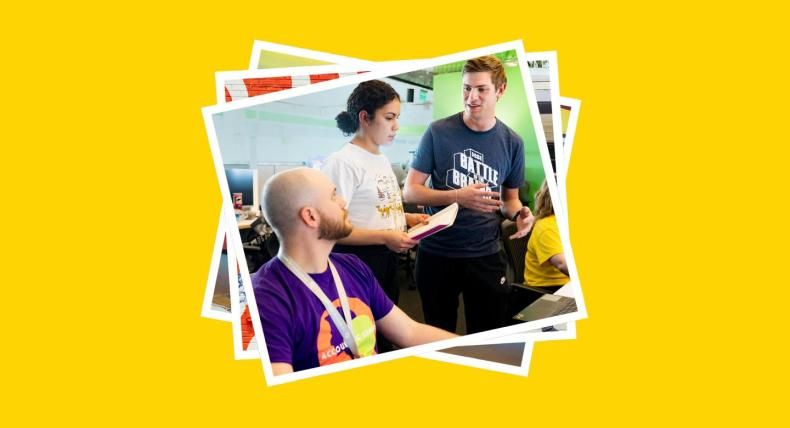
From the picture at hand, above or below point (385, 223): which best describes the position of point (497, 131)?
above

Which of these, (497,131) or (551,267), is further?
(551,267)

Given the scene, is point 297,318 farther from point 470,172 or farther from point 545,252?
point 545,252

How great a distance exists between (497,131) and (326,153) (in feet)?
2.71

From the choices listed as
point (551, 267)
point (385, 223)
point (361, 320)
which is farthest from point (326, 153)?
point (551, 267)

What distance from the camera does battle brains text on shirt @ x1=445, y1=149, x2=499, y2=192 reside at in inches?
102

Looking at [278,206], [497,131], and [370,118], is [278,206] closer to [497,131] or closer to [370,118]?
[370,118]

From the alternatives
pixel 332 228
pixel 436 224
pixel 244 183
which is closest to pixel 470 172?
pixel 436 224

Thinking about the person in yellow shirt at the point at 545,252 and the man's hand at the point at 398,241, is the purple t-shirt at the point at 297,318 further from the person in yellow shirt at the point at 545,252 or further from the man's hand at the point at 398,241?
the person in yellow shirt at the point at 545,252

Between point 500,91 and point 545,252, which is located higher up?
point 500,91

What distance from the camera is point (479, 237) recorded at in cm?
266

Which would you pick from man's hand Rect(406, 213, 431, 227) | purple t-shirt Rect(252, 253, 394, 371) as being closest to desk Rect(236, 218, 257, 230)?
purple t-shirt Rect(252, 253, 394, 371)

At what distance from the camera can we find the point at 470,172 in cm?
260

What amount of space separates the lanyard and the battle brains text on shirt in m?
0.73

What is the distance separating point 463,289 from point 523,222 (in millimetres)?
453
